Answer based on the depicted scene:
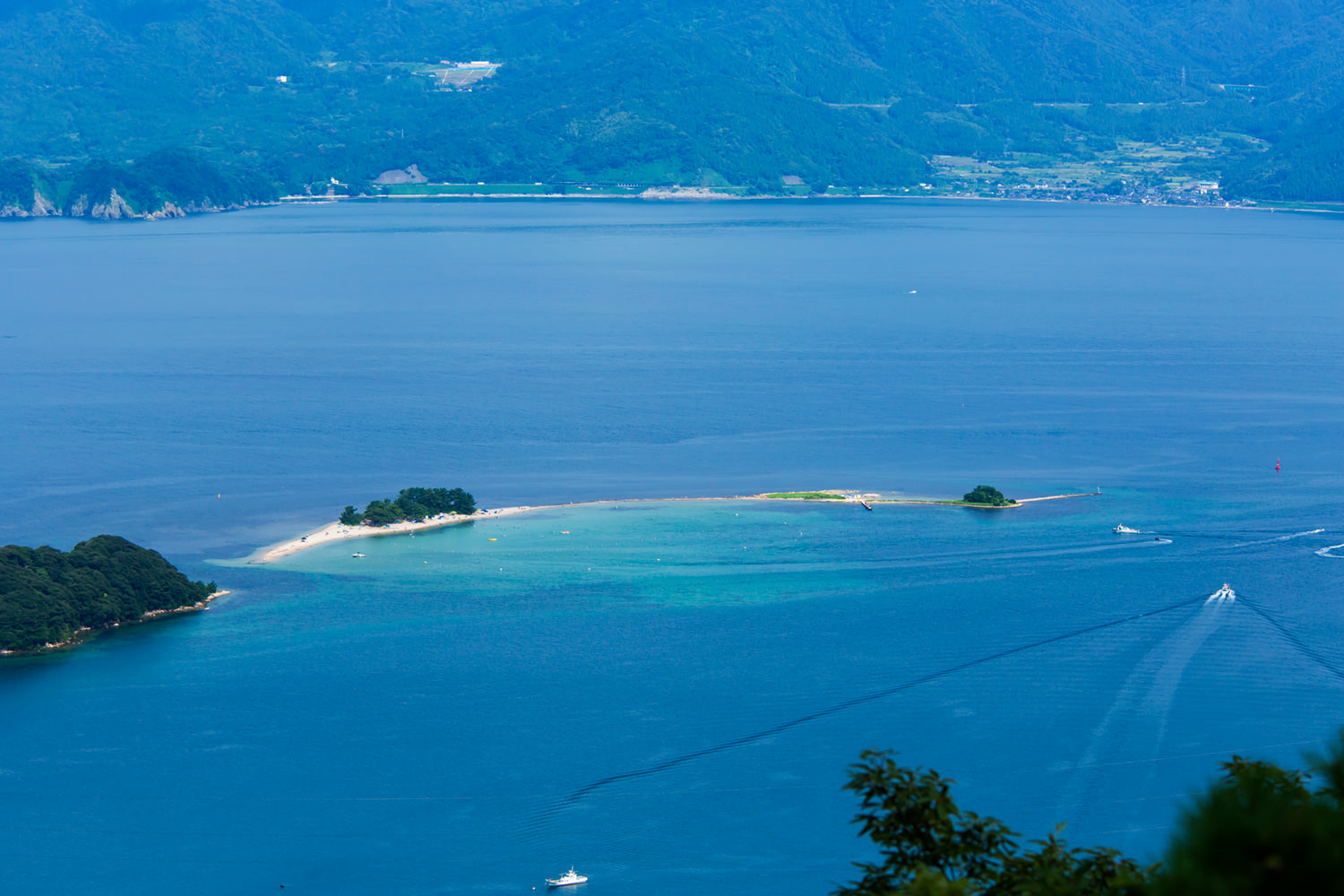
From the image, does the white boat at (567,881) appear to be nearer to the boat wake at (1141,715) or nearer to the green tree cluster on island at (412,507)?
the boat wake at (1141,715)

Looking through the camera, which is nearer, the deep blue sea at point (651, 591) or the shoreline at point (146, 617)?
the deep blue sea at point (651, 591)

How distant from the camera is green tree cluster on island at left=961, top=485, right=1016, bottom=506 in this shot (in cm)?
3778

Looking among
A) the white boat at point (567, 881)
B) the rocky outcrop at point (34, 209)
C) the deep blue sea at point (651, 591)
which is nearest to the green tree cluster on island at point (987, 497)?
the deep blue sea at point (651, 591)

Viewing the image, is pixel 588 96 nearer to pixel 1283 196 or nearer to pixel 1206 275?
pixel 1283 196

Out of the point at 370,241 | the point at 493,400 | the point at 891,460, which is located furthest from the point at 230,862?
the point at 370,241

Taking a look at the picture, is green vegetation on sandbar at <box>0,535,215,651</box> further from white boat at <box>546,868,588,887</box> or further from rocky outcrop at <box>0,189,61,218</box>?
rocky outcrop at <box>0,189,61,218</box>

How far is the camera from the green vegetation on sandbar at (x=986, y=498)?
124 ft

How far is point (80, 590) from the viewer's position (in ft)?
101

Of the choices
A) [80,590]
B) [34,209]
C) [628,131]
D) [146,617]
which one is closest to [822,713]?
[146,617]

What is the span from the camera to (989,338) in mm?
66375

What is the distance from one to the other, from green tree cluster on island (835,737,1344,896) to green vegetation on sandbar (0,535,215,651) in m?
26.0

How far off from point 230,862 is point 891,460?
91.3ft

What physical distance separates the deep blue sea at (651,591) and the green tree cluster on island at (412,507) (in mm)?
1221

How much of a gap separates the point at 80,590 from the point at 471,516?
10.6 metres
